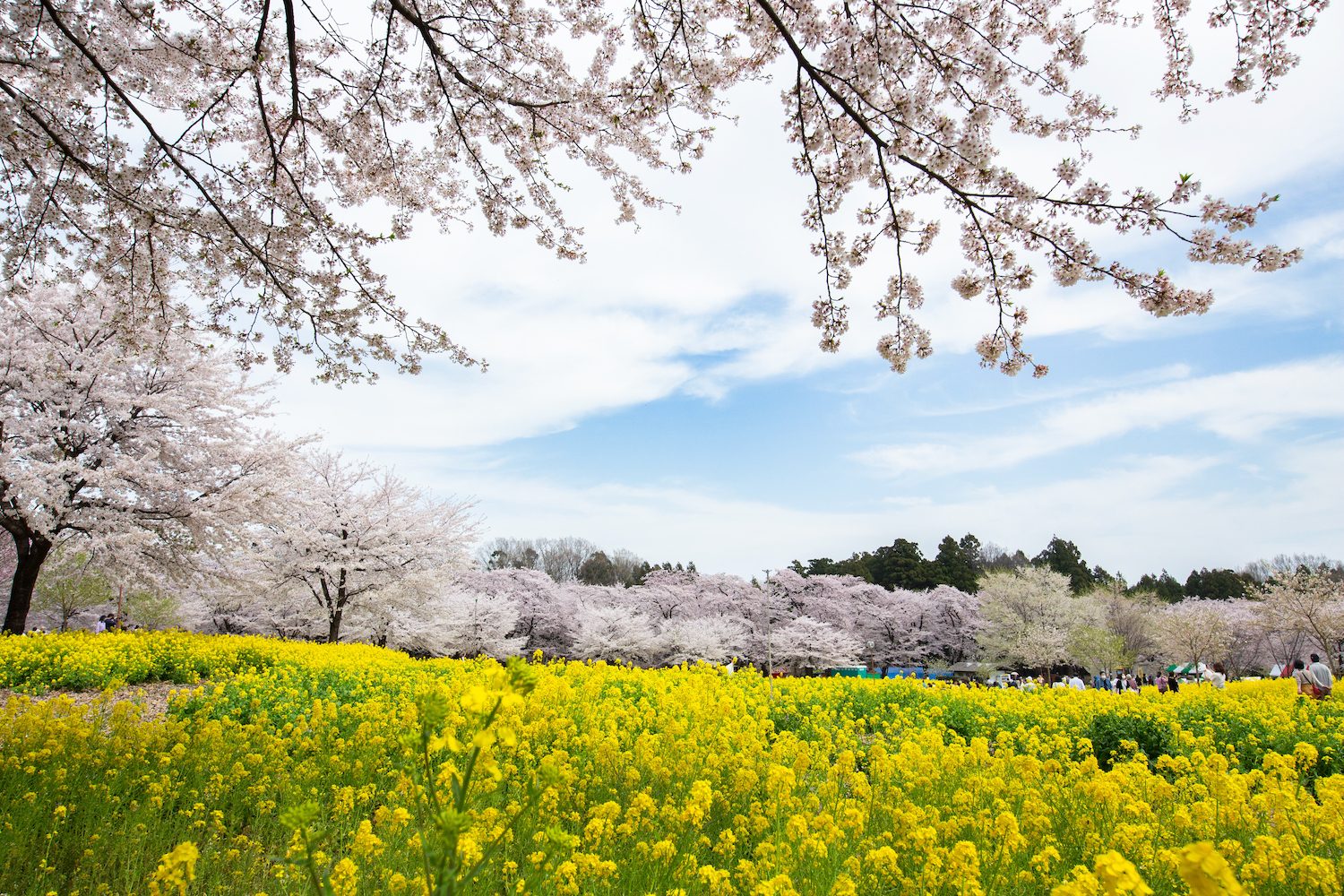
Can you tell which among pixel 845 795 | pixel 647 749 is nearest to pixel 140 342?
pixel 647 749

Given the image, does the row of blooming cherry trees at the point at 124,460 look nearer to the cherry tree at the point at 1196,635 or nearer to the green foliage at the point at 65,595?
the green foliage at the point at 65,595

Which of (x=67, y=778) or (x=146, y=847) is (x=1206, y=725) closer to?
(x=146, y=847)

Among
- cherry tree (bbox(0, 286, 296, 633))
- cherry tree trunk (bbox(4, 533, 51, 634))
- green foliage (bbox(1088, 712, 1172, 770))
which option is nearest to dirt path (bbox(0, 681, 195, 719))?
cherry tree (bbox(0, 286, 296, 633))

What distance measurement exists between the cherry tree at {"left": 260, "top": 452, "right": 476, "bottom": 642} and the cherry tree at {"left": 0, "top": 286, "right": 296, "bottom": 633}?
15.6 feet

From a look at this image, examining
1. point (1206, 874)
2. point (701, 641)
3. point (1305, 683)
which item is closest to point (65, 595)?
point (701, 641)

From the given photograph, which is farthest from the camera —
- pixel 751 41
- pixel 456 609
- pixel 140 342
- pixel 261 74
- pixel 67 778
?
pixel 456 609

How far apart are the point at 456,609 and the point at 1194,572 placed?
73435 mm

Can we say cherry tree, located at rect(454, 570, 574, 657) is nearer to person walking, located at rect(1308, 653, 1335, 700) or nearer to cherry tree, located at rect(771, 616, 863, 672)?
cherry tree, located at rect(771, 616, 863, 672)

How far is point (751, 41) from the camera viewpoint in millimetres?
5277

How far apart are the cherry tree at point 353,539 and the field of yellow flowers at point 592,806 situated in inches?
563

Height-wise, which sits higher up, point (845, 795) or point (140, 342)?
point (140, 342)

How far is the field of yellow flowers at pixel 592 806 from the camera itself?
2619 millimetres

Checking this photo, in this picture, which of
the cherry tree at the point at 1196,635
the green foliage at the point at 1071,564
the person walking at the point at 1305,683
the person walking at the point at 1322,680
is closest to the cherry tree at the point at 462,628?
the person walking at the point at 1305,683

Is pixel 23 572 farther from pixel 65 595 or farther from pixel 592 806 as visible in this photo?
pixel 65 595
